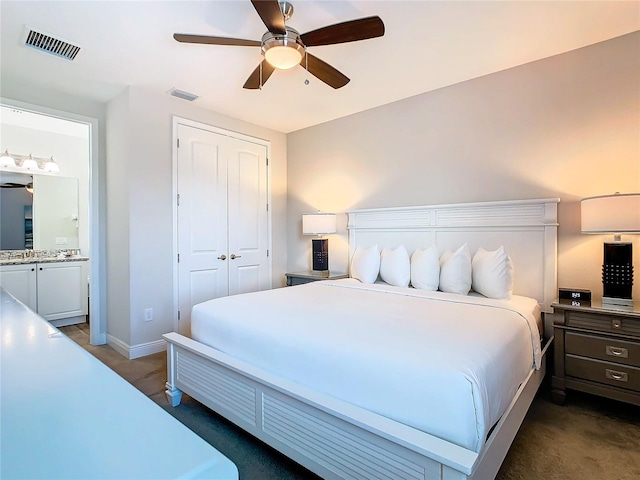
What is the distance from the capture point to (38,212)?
15.3ft

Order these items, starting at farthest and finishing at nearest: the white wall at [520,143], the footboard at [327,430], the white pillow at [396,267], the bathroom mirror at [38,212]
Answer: the bathroom mirror at [38,212] < the white pillow at [396,267] < the white wall at [520,143] < the footboard at [327,430]

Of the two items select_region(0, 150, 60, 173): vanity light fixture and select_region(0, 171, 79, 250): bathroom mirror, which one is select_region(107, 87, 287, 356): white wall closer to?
select_region(0, 150, 60, 173): vanity light fixture

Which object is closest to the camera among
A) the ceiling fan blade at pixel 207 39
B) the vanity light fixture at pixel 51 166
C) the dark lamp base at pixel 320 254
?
the ceiling fan blade at pixel 207 39

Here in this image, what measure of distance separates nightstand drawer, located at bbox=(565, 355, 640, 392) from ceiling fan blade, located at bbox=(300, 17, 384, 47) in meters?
2.51

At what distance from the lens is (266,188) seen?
14.8 feet

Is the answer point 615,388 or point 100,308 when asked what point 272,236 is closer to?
point 100,308

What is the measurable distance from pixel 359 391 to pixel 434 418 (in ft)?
1.02

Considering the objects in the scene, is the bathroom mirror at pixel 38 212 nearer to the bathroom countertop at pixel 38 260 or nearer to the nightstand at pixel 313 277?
the bathroom countertop at pixel 38 260

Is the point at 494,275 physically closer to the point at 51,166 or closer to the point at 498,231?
the point at 498,231

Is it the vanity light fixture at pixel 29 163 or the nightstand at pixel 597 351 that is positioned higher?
the vanity light fixture at pixel 29 163

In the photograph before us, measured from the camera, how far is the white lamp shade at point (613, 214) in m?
2.06

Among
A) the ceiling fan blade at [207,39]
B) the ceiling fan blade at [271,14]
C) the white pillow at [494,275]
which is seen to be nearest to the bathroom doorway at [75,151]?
the ceiling fan blade at [207,39]

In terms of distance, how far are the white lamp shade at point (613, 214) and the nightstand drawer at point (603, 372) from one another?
2.88 ft

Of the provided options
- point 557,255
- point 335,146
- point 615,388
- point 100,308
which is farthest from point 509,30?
point 100,308
